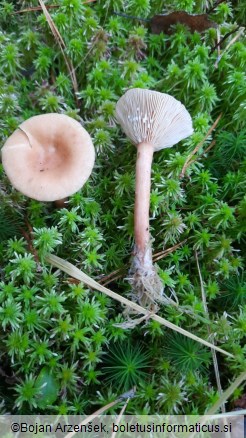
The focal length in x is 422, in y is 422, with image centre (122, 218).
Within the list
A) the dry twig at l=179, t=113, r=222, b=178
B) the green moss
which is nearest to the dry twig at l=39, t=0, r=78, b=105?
the green moss

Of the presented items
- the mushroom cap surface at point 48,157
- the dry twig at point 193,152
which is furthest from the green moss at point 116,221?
the mushroom cap surface at point 48,157

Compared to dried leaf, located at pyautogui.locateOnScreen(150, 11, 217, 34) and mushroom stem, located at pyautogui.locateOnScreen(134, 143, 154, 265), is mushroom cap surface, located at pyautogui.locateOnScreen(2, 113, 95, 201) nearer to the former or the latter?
mushroom stem, located at pyautogui.locateOnScreen(134, 143, 154, 265)

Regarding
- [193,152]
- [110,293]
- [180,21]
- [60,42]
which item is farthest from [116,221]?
[180,21]

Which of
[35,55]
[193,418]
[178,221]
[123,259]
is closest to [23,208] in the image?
[123,259]

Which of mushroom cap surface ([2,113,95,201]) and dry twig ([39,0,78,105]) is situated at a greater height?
dry twig ([39,0,78,105])

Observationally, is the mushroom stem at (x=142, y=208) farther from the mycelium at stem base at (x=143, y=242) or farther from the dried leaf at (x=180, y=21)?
the dried leaf at (x=180, y=21)

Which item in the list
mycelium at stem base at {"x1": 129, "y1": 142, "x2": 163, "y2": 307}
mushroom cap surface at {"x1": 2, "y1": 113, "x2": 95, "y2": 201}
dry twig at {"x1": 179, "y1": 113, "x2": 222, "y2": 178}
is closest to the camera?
mushroom cap surface at {"x1": 2, "y1": 113, "x2": 95, "y2": 201}

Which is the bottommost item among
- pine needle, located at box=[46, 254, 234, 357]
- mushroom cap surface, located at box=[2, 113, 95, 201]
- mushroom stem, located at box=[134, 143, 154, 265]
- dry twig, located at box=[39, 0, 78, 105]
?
pine needle, located at box=[46, 254, 234, 357]
